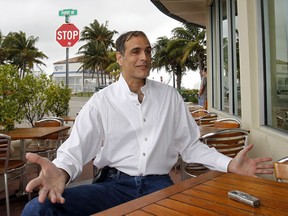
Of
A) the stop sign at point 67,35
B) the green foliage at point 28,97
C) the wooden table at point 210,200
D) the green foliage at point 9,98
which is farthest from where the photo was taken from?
the stop sign at point 67,35

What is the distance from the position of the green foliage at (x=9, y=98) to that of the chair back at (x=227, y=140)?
8.51 ft

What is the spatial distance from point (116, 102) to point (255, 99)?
2.43m

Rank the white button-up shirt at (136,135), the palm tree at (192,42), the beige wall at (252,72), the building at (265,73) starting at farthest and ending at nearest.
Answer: the palm tree at (192,42) < the beige wall at (252,72) < the building at (265,73) < the white button-up shirt at (136,135)

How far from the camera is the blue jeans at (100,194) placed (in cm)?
139

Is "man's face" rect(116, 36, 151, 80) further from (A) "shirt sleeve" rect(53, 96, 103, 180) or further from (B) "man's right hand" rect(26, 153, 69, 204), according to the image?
(B) "man's right hand" rect(26, 153, 69, 204)

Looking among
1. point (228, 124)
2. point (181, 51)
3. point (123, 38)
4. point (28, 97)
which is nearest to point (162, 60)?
point (181, 51)

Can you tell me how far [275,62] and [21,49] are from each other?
50.2 meters

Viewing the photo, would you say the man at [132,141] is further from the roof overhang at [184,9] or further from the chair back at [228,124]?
the roof overhang at [184,9]

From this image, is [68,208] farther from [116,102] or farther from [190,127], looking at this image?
[190,127]

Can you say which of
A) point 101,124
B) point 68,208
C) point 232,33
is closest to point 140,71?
point 101,124

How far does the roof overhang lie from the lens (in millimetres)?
8375

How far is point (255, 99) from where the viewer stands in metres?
3.95

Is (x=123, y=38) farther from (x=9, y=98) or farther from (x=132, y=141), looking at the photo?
(x=9, y=98)

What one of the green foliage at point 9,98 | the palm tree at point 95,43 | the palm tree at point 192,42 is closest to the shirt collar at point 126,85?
the green foliage at point 9,98
